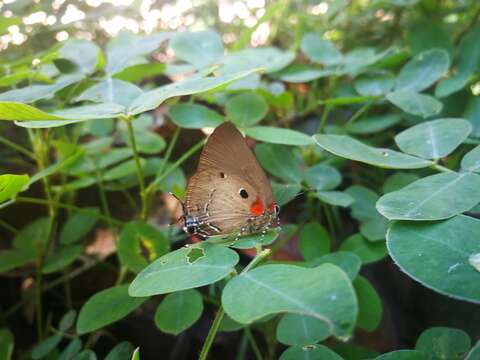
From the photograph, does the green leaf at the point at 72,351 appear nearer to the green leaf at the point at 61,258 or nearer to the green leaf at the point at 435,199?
the green leaf at the point at 61,258

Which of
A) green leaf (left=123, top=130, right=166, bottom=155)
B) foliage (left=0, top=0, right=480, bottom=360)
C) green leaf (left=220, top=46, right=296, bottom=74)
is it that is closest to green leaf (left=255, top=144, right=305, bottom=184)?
foliage (left=0, top=0, right=480, bottom=360)

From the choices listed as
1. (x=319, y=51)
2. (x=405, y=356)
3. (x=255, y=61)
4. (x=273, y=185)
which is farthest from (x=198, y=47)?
(x=405, y=356)

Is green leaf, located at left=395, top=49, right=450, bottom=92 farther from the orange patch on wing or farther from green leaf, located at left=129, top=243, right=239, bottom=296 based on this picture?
green leaf, located at left=129, top=243, right=239, bottom=296

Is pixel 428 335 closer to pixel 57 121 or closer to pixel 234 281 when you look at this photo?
pixel 234 281

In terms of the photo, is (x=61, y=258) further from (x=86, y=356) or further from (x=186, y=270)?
(x=186, y=270)

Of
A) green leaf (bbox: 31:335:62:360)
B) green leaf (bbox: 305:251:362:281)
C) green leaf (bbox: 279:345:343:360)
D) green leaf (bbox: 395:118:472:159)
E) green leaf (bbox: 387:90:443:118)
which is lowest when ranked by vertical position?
green leaf (bbox: 31:335:62:360)

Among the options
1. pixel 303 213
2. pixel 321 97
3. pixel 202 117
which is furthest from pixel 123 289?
pixel 321 97

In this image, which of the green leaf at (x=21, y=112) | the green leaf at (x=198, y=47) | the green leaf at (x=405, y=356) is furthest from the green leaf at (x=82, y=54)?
the green leaf at (x=405, y=356)
